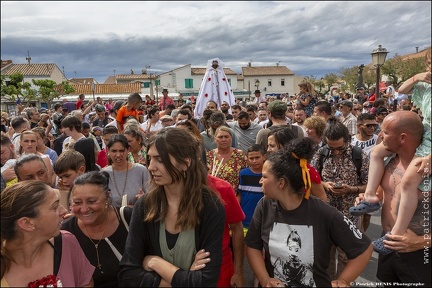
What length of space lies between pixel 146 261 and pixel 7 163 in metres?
2.91

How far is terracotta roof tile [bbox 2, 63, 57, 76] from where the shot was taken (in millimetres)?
55719

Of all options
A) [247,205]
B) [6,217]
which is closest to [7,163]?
[6,217]

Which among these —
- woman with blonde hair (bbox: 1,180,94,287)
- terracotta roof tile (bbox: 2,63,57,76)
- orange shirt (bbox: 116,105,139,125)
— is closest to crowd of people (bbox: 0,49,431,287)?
woman with blonde hair (bbox: 1,180,94,287)

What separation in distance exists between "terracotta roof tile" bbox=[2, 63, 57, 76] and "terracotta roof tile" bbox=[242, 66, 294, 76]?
3665cm

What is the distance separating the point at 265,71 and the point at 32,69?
44.4m

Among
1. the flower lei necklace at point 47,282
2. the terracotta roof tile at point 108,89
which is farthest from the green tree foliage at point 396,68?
the flower lei necklace at point 47,282

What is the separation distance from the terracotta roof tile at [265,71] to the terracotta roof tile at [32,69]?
120ft

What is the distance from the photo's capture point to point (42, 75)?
5625 centimetres

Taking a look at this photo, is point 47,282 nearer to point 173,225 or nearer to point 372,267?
point 173,225

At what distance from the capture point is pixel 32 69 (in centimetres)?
Result: 5681

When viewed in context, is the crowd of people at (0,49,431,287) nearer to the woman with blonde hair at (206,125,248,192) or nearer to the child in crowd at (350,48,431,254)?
the child in crowd at (350,48,431,254)

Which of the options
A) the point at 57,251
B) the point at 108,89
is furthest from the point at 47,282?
the point at 108,89

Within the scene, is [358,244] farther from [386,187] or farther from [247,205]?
[247,205]

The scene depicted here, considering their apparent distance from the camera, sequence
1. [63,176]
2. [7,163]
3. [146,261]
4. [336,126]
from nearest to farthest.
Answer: [146,261]
[63,176]
[336,126]
[7,163]
